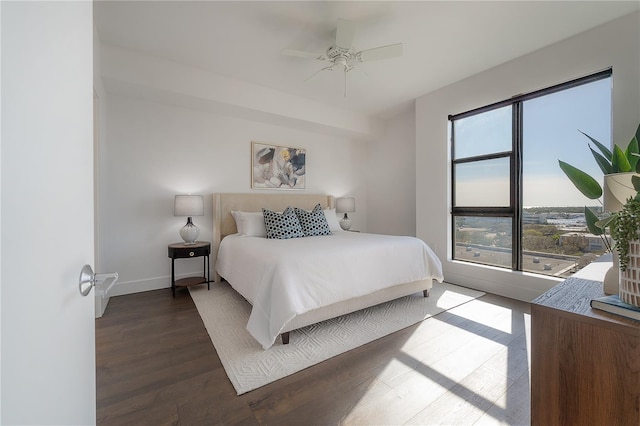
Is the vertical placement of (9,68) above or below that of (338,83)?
below

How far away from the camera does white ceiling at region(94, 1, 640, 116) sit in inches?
86.7

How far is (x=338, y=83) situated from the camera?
3.53m

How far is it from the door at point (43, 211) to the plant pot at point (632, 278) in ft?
4.60

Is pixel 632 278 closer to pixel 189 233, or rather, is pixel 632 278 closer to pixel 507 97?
pixel 507 97

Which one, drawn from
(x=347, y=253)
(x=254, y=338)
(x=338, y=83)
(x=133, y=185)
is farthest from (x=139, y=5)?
(x=254, y=338)

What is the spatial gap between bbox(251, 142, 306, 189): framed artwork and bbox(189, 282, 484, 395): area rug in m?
1.82

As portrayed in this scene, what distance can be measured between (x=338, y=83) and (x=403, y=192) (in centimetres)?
219

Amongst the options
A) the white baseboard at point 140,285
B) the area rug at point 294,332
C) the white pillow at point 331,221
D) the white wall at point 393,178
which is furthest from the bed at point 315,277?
the white wall at point 393,178

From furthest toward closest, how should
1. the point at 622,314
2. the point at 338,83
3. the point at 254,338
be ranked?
the point at 338,83 → the point at 254,338 → the point at 622,314

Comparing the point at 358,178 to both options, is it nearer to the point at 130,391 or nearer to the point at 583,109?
the point at 583,109

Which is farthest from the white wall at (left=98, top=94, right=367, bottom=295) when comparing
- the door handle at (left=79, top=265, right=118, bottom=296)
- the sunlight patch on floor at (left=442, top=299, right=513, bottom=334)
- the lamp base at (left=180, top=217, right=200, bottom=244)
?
the sunlight patch on floor at (left=442, top=299, right=513, bottom=334)

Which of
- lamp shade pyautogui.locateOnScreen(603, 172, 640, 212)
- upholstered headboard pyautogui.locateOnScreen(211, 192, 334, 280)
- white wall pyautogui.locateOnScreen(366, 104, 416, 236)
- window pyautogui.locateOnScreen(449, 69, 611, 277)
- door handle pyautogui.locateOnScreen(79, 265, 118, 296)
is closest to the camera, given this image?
door handle pyautogui.locateOnScreen(79, 265, 118, 296)

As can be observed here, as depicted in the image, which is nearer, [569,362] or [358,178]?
[569,362]

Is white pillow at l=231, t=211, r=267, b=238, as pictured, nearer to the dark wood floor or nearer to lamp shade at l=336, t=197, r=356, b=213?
the dark wood floor
